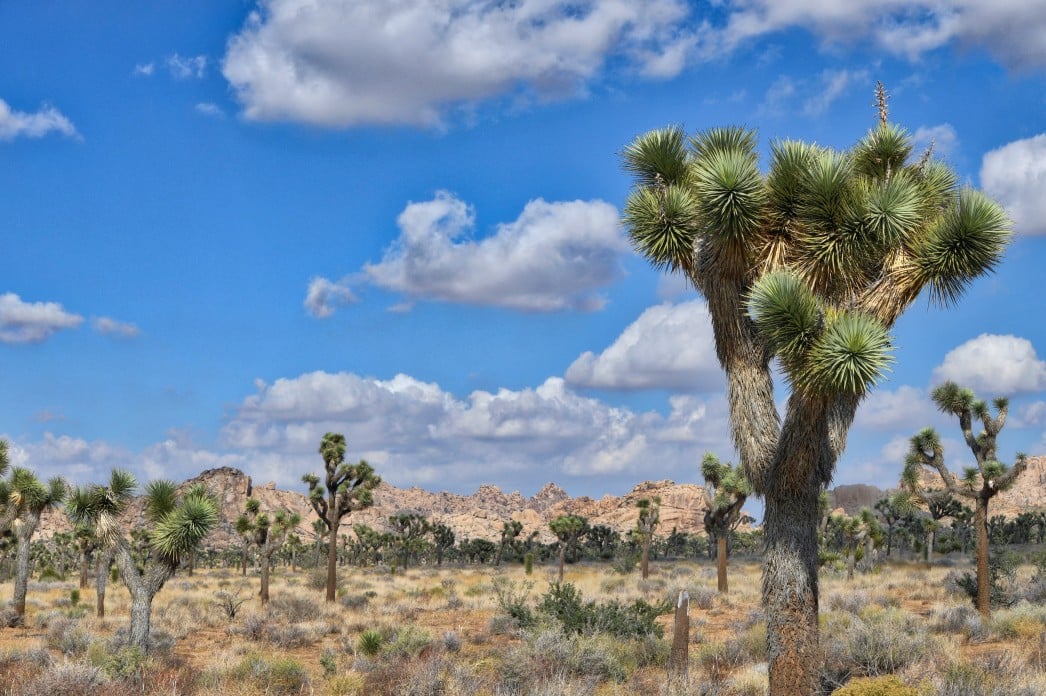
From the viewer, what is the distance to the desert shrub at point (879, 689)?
847 centimetres

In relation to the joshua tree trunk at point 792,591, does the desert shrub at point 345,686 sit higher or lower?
lower

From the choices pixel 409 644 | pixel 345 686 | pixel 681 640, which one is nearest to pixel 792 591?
pixel 681 640

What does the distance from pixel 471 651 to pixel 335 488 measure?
451 inches

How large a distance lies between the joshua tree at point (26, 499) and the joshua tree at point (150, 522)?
10270mm

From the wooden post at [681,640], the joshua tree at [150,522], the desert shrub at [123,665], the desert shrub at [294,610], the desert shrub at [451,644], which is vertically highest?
the joshua tree at [150,522]

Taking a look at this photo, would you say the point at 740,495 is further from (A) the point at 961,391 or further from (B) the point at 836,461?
(B) the point at 836,461

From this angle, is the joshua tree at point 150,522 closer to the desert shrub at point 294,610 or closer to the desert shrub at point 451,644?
the desert shrub at point 451,644

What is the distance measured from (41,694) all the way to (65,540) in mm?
57962

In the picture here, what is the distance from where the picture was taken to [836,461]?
1126cm

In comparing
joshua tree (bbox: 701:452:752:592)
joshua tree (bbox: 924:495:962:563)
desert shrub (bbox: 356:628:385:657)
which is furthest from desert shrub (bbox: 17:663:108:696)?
joshua tree (bbox: 924:495:962:563)

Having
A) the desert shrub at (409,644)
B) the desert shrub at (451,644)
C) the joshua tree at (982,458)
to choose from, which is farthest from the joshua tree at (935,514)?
the desert shrub at (409,644)

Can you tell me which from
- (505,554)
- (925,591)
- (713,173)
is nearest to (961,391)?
(925,591)

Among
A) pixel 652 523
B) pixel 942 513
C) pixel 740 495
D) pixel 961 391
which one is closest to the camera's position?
pixel 961 391

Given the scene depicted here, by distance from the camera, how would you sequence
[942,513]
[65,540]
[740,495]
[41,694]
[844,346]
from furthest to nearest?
[65,540] < [942,513] < [740,495] < [41,694] < [844,346]
